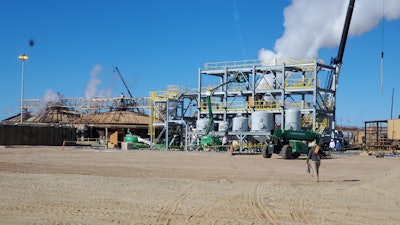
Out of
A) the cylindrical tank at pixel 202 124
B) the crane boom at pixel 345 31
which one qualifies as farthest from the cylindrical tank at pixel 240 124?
the crane boom at pixel 345 31

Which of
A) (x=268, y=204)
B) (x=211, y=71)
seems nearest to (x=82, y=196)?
(x=268, y=204)

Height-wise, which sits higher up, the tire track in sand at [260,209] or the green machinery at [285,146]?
the green machinery at [285,146]

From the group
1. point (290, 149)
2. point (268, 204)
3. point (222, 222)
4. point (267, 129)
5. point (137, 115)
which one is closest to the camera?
point (222, 222)

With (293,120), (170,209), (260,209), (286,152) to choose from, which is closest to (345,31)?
(293,120)

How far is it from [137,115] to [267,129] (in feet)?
159

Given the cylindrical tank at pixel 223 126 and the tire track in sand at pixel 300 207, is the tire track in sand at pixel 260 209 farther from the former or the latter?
the cylindrical tank at pixel 223 126

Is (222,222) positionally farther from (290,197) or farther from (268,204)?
(290,197)

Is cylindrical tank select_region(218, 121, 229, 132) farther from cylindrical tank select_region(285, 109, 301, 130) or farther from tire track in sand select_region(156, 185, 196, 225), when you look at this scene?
tire track in sand select_region(156, 185, 196, 225)

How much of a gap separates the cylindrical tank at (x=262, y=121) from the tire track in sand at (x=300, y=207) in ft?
110

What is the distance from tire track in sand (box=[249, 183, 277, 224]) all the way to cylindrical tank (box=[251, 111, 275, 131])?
3525cm

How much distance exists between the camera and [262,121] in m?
50.9

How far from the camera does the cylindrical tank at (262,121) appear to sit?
1997 inches

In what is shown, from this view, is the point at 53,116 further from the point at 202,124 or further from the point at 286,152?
the point at 286,152

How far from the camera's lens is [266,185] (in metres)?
17.6
